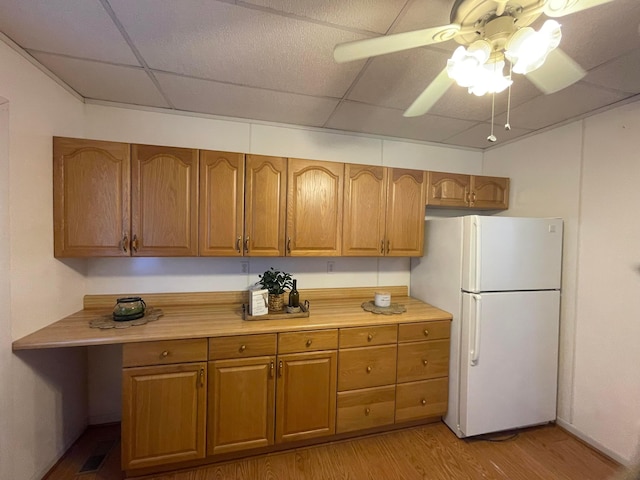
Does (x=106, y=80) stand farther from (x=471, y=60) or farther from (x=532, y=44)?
(x=532, y=44)

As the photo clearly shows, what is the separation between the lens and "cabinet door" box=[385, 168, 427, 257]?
2275 mm

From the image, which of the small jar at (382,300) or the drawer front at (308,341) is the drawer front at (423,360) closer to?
the small jar at (382,300)

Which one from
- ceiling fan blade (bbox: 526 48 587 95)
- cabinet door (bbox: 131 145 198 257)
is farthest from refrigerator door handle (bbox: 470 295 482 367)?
cabinet door (bbox: 131 145 198 257)

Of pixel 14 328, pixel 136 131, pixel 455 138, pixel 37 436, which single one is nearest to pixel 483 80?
pixel 455 138

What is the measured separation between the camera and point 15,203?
1413 mm

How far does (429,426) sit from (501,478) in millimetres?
527

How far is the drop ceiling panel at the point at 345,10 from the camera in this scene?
109cm

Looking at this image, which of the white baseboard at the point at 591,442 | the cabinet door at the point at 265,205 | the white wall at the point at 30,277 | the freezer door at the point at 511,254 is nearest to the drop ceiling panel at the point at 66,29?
the white wall at the point at 30,277

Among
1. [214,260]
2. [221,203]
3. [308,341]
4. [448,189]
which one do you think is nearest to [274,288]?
[308,341]

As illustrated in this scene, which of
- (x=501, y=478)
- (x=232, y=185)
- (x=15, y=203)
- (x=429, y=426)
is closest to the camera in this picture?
(x=15, y=203)

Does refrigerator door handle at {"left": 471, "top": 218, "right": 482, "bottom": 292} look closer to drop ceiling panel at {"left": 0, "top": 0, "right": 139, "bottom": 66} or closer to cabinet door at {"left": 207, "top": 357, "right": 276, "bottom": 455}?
cabinet door at {"left": 207, "top": 357, "right": 276, "bottom": 455}

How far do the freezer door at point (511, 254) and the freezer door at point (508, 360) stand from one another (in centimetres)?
9

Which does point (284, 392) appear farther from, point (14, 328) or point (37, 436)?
point (14, 328)

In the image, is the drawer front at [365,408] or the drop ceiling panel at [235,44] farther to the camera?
the drawer front at [365,408]
